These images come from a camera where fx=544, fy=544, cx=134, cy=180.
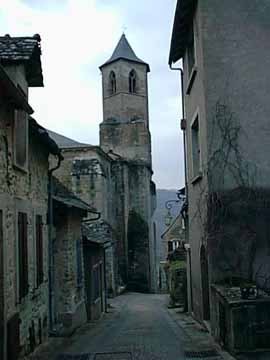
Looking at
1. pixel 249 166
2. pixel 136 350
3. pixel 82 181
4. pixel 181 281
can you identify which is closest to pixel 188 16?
pixel 249 166

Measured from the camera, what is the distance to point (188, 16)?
13.4 meters

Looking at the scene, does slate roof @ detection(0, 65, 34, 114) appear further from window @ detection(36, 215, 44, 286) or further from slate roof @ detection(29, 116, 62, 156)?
window @ detection(36, 215, 44, 286)

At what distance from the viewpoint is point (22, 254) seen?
10.4 metres

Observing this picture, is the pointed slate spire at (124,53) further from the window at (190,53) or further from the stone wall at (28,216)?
the stone wall at (28,216)

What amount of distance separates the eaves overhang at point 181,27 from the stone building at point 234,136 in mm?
171

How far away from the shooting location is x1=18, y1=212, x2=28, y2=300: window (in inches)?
400

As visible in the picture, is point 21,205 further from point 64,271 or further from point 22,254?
point 64,271

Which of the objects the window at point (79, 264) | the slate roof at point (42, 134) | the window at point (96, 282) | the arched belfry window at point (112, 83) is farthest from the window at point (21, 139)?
the arched belfry window at point (112, 83)

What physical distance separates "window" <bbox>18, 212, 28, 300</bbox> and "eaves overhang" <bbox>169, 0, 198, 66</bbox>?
6.16 metres

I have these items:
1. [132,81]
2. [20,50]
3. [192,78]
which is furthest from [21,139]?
[132,81]

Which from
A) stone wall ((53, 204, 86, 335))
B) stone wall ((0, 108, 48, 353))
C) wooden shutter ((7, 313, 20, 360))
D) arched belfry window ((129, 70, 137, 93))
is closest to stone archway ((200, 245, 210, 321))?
stone wall ((0, 108, 48, 353))

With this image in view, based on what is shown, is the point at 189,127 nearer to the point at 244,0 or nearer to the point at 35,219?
the point at 244,0

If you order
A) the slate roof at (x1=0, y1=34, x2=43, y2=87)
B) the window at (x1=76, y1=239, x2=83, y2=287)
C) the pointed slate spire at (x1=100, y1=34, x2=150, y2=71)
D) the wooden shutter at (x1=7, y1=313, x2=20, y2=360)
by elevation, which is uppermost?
the pointed slate spire at (x1=100, y1=34, x2=150, y2=71)

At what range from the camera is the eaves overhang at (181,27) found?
12.8 meters
